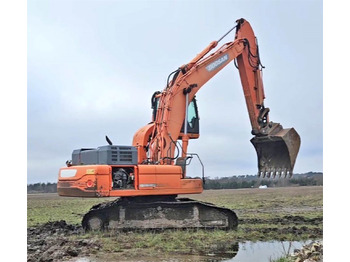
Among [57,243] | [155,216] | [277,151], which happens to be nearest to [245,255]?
[155,216]

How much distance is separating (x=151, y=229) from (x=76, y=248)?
212cm

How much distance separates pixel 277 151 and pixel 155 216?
3.53m

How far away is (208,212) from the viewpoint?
9.12 m

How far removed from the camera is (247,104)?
1118 cm

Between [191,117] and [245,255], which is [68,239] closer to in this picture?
[245,255]

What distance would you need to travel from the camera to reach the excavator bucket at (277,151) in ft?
34.8

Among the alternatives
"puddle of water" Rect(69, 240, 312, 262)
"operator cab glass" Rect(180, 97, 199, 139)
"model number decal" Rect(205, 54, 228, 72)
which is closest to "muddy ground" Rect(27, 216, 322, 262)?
"puddle of water" Rect(69, 240, 312, 262)

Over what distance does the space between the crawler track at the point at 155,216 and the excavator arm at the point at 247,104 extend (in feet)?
3.04

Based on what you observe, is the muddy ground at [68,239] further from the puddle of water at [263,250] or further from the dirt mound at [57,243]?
the puddle of water at [263,250]

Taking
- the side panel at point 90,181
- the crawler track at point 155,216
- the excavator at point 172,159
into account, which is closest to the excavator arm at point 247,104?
the excavator at point 172,159
